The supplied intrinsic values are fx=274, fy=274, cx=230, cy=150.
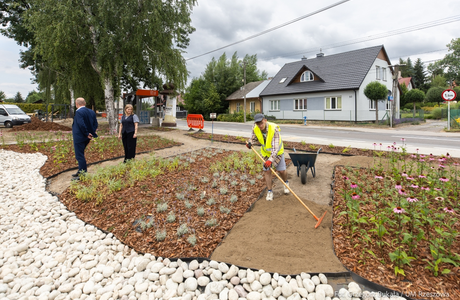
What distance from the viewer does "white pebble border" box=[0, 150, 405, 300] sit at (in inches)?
113

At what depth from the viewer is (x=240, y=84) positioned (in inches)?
1725

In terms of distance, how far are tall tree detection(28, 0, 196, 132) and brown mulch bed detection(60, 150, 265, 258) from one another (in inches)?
413

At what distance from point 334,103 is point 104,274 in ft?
91.6

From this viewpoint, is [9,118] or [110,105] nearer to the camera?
[110,105]

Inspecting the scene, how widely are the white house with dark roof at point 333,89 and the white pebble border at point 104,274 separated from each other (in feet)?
80.0

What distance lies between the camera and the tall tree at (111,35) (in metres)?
13.1

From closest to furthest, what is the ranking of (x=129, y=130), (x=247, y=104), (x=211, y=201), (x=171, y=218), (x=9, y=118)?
(x=171, y=218) → (x=211, y=201) → (x=129, y=130) → (x=9, y=118) → (x=247, y=104)

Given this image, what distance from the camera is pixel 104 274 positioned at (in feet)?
11.2

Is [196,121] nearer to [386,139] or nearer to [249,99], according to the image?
[386,139]

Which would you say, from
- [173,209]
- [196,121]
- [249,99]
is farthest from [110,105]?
[249,99]

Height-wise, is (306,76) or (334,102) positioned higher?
(306,76)

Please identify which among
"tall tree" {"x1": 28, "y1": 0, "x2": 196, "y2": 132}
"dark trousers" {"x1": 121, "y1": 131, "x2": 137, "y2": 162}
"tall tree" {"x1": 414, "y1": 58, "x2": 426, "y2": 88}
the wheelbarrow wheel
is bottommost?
the wheelbarrow wheel

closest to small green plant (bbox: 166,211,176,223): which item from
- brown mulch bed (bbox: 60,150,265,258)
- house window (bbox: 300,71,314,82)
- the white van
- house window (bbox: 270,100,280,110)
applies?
brown mulch bed (bbox: 60,150,265,258)

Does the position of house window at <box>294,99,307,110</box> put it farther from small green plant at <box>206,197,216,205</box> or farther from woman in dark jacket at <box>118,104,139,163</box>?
small green plant at <box>206,197,216,205</box>
